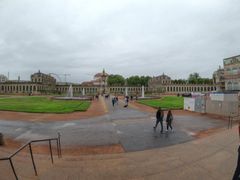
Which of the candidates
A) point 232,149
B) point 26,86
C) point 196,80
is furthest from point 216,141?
point 196,80

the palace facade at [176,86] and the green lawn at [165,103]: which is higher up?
the palace facade at [176,86]

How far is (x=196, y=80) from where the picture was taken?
6363 inches

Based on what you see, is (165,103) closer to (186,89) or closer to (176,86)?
(176,86)

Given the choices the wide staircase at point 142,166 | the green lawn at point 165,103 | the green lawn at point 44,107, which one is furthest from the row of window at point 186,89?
the wide staircase at point 142,166

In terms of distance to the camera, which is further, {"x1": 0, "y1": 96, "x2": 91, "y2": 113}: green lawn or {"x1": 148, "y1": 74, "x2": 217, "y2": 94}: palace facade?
{"x1": 148, "y1": 74, "x2": 217, "y2": 94}: palace facade

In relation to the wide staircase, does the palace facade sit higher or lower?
higher

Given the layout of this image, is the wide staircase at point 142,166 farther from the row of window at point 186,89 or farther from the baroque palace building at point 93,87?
the row of window at point 186,89

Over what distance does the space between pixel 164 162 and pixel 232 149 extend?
3251 millimetres

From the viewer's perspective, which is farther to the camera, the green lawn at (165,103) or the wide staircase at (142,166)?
the green lawn at (165,103)

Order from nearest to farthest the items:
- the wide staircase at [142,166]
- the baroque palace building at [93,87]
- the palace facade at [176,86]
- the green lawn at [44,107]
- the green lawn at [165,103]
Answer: the wide staircase at [142,166] → the green lawn at [44,107] → the green lawn at [165,103] → the baroque palace building at [93,87] → the palace facade at [176,86]

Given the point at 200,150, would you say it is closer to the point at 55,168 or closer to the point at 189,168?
the point at 189,168

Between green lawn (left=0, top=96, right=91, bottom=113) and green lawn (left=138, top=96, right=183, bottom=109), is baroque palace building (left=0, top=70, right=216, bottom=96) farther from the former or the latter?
green lawn (left=0, top=96, right=91, bottom=113)

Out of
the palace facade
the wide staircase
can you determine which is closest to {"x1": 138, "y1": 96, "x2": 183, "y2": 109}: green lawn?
the wide staircase

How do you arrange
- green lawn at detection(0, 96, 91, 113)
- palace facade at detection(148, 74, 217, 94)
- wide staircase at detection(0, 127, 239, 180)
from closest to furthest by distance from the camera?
wide staircase at detection(0, 127, 239, 180) < green lawn at detection(0, 96, 91, 113) < palace facade at detection(148, 74, 217, 94)
